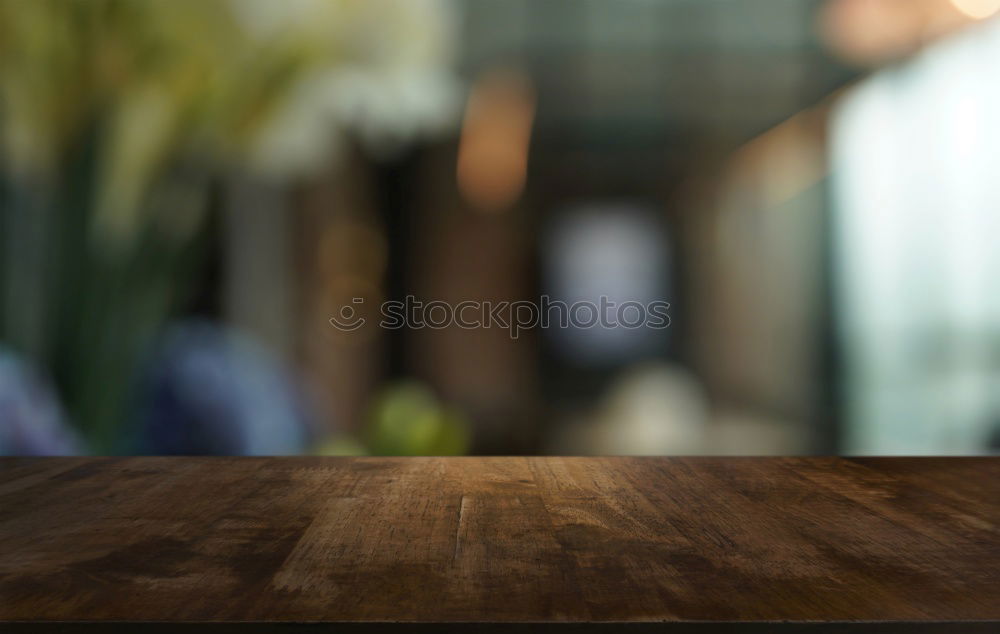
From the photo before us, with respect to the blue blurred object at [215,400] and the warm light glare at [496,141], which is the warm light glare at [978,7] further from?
the blue blurred object at [215,400]

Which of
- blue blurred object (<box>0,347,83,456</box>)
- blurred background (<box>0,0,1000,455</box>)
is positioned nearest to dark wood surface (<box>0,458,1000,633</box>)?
blue blurred object (<box>0,347,83,456</box>)

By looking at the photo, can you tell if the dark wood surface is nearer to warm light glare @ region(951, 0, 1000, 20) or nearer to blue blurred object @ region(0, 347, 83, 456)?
blue blurred object @ region(0, 347, 83, 456)

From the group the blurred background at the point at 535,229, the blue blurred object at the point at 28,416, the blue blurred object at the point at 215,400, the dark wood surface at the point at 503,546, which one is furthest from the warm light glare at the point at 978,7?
the blue blurred object at the point at 28,416

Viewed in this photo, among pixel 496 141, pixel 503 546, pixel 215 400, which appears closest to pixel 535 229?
pixel 496 141

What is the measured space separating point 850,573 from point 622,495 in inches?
8.4

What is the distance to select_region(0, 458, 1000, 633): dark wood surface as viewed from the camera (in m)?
0.45

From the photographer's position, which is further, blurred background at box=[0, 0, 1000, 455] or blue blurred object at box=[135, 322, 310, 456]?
blurred background at box=[0, 0, 1000, 455]

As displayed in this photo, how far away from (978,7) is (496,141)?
135 centimetres

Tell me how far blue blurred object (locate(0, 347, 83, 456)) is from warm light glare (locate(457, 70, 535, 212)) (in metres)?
1.08

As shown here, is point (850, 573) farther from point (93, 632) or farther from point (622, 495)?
point (93, 632)

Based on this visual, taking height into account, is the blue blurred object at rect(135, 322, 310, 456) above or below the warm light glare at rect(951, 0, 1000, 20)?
below

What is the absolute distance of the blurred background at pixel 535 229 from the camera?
230 centimetres

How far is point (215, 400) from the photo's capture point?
222 cm

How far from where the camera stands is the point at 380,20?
7.77ft
